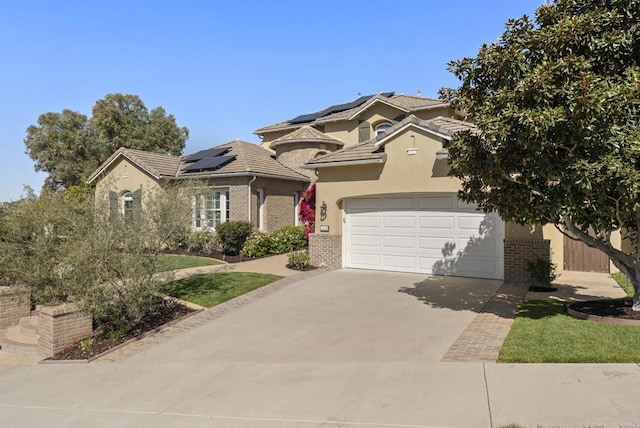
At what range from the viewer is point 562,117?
6547mm

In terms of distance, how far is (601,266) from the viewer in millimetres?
14453

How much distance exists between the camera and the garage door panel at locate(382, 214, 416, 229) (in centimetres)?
1451

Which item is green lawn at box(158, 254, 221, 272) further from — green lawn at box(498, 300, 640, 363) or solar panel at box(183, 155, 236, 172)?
green lawn at box(498, 300, 640, 363)

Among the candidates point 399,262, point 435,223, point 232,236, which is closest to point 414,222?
point 435,223

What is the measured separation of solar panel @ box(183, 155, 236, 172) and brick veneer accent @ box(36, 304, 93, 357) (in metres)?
12.4

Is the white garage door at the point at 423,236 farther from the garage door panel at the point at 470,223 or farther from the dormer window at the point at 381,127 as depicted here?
the dormer window at the point at 381,127

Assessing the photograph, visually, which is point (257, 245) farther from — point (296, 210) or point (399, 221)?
point (399, 221)

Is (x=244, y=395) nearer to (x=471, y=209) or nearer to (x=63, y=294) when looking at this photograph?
(x=63, y=294)

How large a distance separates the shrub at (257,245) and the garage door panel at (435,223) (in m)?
7.45

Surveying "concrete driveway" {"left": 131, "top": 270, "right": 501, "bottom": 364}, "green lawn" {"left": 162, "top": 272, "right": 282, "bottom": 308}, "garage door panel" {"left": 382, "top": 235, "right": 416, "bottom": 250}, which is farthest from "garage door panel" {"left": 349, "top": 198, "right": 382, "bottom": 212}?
"green lawn" {"left": 162, "top": 272, "right": 282, "bottom": 308}

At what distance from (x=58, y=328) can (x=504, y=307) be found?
939cm

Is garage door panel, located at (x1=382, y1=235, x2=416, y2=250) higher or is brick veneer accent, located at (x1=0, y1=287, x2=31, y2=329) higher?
garage door panel, located at (x1=382, y1=235, x2=416, y2=250)

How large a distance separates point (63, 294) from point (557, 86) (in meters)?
10.7

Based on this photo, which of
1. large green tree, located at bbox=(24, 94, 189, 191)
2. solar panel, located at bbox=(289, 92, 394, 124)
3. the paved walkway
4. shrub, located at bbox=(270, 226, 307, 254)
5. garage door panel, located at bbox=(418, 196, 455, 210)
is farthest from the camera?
large green tree, located at bbox=(24, 94, 189, 191)
